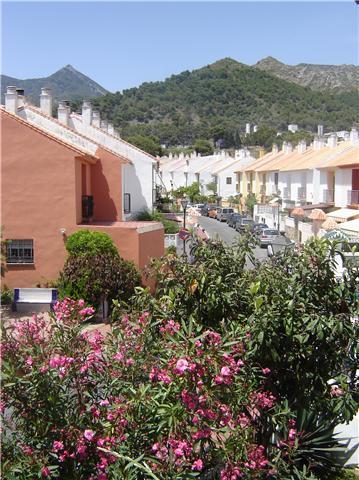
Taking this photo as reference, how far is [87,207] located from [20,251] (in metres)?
3.54

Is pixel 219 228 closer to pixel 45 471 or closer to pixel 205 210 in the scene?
pixel 205 210

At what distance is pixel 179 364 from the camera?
5.67 meters

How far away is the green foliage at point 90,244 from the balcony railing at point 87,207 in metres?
2.70

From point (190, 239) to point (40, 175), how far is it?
15246mm

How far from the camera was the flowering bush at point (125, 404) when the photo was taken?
5758 millimetres

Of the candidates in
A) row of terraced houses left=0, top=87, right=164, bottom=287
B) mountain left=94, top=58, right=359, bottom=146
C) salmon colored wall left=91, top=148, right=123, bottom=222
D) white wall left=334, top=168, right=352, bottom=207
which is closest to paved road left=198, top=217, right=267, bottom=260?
white wall left=334, top=168, right=352, bottom=207

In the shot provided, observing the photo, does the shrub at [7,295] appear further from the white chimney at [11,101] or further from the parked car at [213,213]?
the parked car at [213,213]

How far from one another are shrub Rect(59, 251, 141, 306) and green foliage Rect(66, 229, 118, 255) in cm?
65

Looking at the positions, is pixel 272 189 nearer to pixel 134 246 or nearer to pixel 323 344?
pixel 134 246

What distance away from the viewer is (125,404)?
609cm

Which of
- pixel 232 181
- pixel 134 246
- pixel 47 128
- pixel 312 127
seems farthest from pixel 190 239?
pixel 312 127

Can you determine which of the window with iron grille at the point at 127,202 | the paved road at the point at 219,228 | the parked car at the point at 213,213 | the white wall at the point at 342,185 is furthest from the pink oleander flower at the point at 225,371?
the parked car at the point at 213,213

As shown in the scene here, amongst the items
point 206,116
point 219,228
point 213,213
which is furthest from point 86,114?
point 206,116

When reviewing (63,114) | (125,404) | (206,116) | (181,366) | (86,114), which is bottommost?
(125,404)
